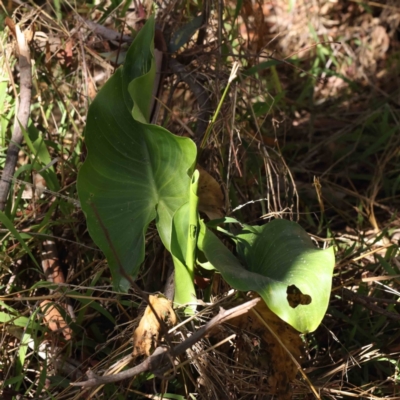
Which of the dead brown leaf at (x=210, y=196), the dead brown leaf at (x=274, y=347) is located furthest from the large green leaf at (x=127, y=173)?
the dead brown leaf at (x=274, y=347)

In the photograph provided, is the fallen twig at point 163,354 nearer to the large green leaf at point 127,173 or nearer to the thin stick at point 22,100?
the large green leaf at point 127,173

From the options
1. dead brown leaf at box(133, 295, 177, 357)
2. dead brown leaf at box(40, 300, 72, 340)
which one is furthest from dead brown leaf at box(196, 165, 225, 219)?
dead brown leaf at box(40, 300, 72, 340)

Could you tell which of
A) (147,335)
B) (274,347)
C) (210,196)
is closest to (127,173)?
(210,196)

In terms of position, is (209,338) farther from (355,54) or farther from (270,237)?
(355,54)

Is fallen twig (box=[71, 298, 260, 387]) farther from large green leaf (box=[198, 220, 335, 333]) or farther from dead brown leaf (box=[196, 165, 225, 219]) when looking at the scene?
dead brown leaf (box=[196, 165, 225, 219])

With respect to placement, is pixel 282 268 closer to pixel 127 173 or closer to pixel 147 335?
pixel 147 335
